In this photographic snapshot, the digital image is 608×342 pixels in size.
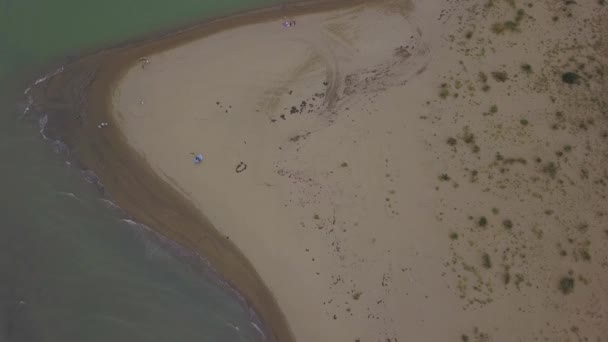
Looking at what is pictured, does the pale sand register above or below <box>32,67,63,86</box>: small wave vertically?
below

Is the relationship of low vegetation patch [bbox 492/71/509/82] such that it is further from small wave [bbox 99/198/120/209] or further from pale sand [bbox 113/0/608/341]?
small wave [bbox 99/198/120/209]

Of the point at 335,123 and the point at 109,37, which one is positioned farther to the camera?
the point at 109,37

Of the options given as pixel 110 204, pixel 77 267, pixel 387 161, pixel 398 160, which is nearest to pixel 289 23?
pixel 387 161

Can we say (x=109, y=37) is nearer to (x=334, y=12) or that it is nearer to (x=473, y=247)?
(x=334, y=12)

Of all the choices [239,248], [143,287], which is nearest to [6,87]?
[143,287]

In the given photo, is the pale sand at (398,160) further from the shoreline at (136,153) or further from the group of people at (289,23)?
the shoreline at (136,153)

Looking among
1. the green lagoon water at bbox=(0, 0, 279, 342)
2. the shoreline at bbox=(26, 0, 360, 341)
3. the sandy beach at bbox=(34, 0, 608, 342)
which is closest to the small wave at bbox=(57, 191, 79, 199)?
the green lagoon water at bbox=(0, 0, 279, 342)

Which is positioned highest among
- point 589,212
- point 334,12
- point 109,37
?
point 109,37
